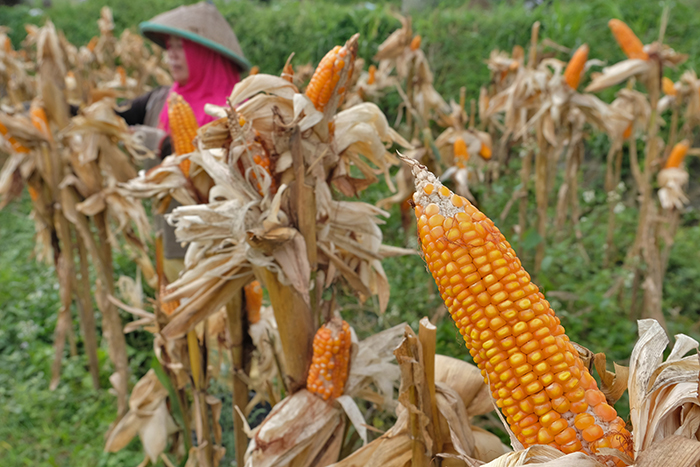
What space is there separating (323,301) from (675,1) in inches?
284

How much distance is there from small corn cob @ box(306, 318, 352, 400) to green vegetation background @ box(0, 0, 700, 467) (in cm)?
42

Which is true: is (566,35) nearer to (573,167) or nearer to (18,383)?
(573,167)

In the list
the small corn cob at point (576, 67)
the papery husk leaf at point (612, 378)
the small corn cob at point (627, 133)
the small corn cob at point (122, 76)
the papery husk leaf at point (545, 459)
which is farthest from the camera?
the small corn cob at point (122, 76)

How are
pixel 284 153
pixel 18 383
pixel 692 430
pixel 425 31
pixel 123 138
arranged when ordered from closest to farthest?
pixel 692 430 → pixel 284 153 → pixel 123 138 → pixel 18 383 → pixel 425 31

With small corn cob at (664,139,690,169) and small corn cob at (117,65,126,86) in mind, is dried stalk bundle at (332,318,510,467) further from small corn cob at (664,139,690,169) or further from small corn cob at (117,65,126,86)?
small corn cob at (117,65,126,86)

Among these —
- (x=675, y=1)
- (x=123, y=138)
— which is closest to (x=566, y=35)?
(x=675, y=1)

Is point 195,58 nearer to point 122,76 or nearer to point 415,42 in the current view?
point 415,42

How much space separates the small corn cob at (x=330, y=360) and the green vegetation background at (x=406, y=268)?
42 cm

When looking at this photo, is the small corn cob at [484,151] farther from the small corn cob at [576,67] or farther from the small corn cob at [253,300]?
the small corn cob at [253,300]

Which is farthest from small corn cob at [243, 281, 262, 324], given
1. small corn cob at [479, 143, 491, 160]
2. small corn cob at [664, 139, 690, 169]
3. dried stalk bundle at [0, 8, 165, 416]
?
small corn cob at [664, 139, 690, 169]

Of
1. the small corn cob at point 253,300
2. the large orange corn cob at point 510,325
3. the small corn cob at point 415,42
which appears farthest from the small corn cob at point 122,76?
the large orange corn cob at point 510,325

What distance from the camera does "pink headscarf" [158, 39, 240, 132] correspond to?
2.39m

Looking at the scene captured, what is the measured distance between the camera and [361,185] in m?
1.23

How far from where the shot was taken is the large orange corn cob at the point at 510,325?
0.58m
